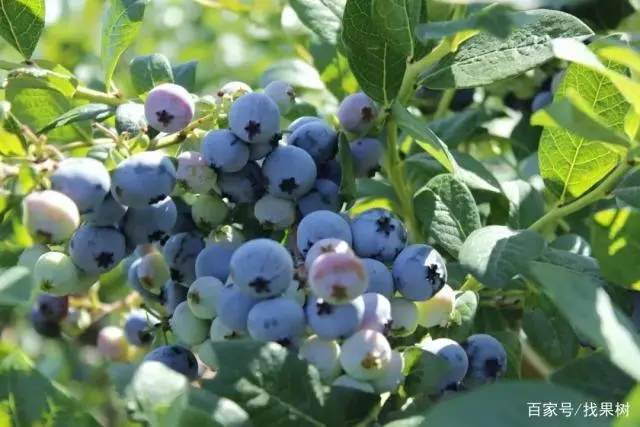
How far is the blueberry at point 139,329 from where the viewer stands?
1.26 metres

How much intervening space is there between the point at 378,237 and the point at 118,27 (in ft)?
1.50

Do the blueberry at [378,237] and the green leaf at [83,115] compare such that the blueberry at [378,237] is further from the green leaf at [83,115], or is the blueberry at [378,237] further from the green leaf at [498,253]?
the green leaf at [83,115]

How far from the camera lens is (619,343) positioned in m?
0.72

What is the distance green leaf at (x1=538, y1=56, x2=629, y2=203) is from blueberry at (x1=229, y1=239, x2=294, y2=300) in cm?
38

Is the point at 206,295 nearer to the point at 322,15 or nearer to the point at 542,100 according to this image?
the point at 322,15

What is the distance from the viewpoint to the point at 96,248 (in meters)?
1.00

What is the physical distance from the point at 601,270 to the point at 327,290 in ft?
1.05

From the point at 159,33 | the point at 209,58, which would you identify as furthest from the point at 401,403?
the point at 159,33

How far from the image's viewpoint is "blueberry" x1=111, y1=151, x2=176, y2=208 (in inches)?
37.5

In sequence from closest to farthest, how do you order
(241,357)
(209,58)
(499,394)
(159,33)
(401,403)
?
1. (499,394)
2. (241,357)
3. (401,403)
4. (209,58)
5. (159,33)

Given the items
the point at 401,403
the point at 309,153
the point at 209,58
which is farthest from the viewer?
the point at 209,58

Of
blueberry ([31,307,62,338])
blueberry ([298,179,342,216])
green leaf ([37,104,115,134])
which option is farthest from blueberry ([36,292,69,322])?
blueberry ([298,179,342,216])

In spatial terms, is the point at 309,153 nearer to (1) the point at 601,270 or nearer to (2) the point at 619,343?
(1) the point at 601,270

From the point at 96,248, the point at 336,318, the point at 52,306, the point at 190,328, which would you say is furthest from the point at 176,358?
the point at 52,306
